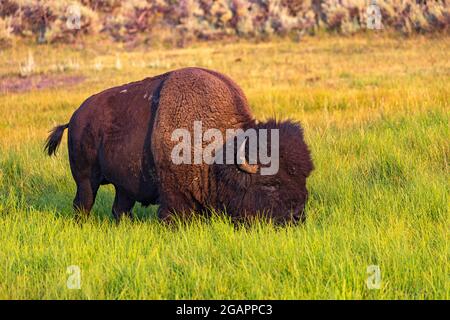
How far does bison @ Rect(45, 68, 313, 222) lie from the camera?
17.7 feet

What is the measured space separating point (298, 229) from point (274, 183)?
460 mm

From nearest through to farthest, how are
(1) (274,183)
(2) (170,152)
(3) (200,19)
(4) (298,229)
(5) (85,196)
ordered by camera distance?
(4) (298,229)
(1) (274,183)
(2) (170,152)
(5) (85,196)
(3) (200,19)

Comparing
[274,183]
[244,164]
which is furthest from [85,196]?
[274,183]

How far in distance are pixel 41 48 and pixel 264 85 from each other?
35.8 ft

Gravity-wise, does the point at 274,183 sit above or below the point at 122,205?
above

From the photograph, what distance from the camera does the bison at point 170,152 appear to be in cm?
541

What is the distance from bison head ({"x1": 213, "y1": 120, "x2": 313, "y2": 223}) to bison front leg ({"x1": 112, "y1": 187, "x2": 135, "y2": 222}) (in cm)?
122

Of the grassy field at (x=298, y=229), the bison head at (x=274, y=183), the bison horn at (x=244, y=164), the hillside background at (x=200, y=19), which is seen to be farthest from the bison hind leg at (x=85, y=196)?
the hillside background at (x=200, y=19)

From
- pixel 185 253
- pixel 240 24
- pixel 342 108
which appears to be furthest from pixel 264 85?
pixel 240 24

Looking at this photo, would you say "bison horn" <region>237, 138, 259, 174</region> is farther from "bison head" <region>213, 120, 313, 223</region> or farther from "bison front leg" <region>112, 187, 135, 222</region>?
"bison front leg" <region>112, 187, 135, 222</region>

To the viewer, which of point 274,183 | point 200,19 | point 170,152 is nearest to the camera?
point 274,183

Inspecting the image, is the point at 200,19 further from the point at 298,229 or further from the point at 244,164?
the point at 298,229

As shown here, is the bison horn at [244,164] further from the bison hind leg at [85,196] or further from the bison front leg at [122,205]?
the bison hind leg at [85,196]

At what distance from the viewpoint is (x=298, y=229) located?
5141mm
